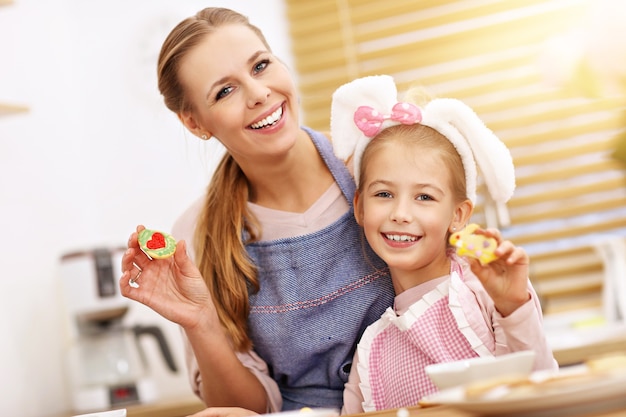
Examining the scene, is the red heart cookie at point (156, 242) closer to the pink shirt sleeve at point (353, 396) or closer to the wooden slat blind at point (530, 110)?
the pink shirt sleeve at point (353, 396)

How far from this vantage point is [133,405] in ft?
8.34

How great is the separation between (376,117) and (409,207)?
177 millimetres

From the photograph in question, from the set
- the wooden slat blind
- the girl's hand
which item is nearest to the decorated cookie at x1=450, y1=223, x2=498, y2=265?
the girl's hand

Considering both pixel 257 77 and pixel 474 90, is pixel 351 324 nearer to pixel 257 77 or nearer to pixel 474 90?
pixel 257 77

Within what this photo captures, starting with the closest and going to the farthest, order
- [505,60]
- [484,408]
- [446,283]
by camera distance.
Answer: [484,408] → [446,283] → [505,60]

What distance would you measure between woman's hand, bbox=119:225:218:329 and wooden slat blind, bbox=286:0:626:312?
5.00 ft

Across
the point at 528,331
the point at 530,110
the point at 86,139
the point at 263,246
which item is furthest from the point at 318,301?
the point at 86,139

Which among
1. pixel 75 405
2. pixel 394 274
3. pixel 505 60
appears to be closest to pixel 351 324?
pixel 394 274

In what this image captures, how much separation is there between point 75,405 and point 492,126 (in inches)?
64.7

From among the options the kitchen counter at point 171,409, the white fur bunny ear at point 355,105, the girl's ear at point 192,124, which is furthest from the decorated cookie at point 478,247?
the kitchen counter at point 171,409

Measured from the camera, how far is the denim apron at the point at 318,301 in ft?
5.01

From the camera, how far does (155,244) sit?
4.29ft

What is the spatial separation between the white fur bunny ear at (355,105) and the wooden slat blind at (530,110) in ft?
4.48

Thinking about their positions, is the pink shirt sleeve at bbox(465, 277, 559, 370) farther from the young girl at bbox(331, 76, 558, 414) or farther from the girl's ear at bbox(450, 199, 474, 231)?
the girl's ear at bbox(450, 199, 474, 231)
